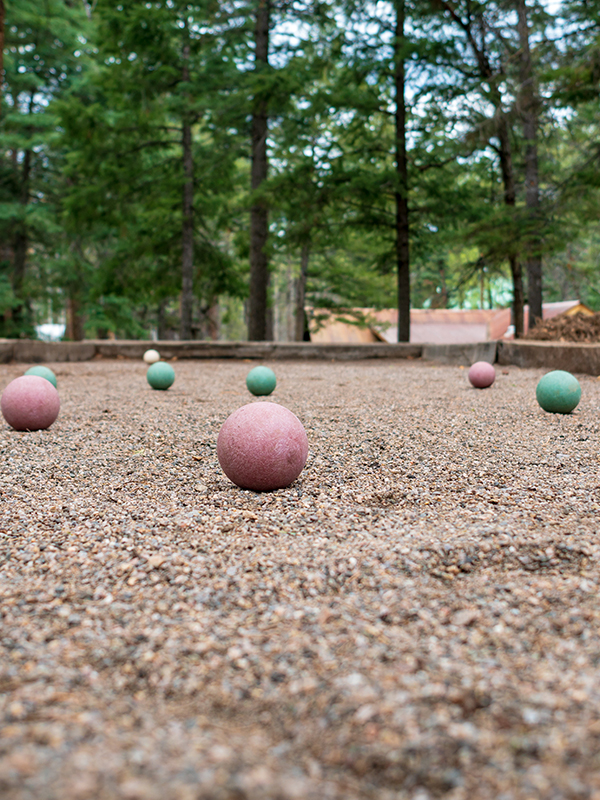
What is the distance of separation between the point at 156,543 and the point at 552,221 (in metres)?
9.39

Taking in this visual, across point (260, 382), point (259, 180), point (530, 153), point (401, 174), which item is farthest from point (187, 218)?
point (260, 382)

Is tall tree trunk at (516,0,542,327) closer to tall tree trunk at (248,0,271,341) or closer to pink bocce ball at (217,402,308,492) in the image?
tall tree trunk at (248,0,271,341)

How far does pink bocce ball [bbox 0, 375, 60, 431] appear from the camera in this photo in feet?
12.8

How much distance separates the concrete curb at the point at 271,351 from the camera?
9.30 m

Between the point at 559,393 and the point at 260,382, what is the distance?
8.96ft

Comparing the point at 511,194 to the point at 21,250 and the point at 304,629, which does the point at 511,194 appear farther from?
the point at 21,250

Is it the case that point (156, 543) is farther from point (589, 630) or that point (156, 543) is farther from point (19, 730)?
point (589, 630)

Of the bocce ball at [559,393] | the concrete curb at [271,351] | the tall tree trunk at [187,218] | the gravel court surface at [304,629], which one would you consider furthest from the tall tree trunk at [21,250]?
the bocce ball at [559,393]

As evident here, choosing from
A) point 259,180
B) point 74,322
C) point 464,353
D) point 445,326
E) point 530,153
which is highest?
point 530,153

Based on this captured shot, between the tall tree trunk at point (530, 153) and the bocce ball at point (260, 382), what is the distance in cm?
573

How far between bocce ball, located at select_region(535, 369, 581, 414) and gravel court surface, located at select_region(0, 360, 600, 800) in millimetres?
1382

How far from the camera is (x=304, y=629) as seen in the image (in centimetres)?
152

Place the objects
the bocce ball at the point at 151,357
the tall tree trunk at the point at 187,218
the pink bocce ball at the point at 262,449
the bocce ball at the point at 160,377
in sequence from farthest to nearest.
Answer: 1. the tall tree trunk at the point at 187,218
2. the bocce ball at the point at 151,357
3. the bocce ball at the point at 160,377
4. the pink bocce ball at the point at 262,449

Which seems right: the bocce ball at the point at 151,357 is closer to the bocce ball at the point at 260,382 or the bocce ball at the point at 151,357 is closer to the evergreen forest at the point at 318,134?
the evergreen forest at the point at 318,134
